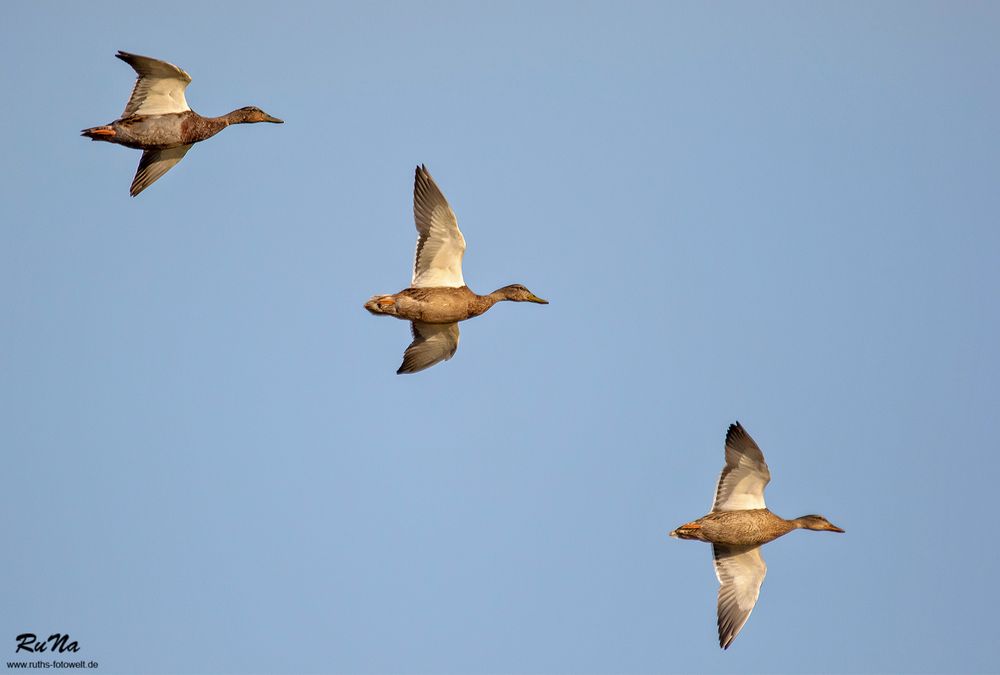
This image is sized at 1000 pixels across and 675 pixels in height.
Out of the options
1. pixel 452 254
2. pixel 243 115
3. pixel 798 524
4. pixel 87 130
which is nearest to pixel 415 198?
pixel 452 254

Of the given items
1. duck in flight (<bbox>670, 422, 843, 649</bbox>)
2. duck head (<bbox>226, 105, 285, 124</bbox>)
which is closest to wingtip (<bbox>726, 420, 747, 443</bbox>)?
duck in flight (<bbox>670, 422, 843, 649</bbox>)

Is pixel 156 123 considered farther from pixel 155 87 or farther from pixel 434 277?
pixel 434 277

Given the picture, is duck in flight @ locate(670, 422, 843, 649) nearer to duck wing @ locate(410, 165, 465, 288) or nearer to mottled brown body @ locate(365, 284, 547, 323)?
mottled brown body @ locate(365, 284, 547, 323)

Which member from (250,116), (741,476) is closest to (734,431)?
(741,476)

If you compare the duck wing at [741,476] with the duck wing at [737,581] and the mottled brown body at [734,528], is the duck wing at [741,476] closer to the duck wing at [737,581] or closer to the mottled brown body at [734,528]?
the mottled brown body at [734,528]

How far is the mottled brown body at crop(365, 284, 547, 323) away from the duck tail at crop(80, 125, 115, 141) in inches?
200

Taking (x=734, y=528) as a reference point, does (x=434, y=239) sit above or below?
above

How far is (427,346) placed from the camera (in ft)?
94.8

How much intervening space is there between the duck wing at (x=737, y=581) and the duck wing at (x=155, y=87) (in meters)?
11.8

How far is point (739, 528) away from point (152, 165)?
459 inches

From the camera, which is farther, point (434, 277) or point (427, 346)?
point (427, 346)

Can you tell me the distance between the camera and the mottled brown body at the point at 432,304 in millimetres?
27406

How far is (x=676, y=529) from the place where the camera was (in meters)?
27.1

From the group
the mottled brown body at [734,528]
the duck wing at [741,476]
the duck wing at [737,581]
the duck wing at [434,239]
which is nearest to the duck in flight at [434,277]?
the duck wing at [434,239]
